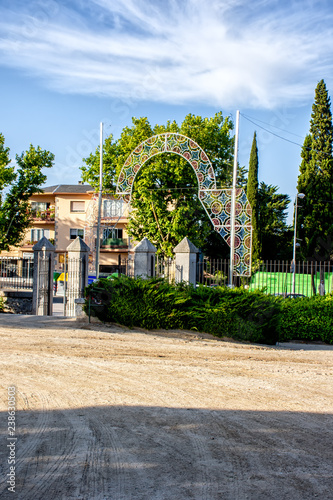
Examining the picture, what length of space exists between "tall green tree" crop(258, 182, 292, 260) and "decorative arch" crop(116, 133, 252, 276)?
2508cm

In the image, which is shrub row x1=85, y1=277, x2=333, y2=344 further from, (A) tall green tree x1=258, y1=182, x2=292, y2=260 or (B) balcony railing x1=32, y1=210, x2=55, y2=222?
(B) balcony railing x1=32, y1=210, x2=55, y2=222

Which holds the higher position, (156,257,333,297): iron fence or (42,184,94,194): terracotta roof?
(42,184,94,194): terracotta roof

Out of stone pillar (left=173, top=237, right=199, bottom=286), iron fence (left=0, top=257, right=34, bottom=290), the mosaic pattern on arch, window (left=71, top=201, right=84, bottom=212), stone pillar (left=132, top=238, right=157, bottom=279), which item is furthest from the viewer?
window (left=71, top=201, right=84, bottom=212)

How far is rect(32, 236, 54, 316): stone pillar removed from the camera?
16.1 meters

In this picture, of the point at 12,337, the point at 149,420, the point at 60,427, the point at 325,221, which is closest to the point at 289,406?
the point at 149,420

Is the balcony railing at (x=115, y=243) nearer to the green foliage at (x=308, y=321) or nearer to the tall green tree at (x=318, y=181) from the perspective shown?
the tall green tree at (x=318, y=181)

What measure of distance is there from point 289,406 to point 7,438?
11.5 feet

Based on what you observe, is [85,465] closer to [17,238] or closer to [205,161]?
[205,161]

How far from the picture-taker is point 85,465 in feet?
13.4

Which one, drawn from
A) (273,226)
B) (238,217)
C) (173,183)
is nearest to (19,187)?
(173,183)

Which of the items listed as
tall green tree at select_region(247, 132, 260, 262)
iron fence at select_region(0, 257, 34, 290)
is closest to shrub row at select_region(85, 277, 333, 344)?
iron fence at select_region(0, 257, 34, 290)

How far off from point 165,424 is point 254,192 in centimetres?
3530

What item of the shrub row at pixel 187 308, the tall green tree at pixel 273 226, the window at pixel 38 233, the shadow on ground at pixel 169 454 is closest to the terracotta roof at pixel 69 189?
the window at pixel 38 233

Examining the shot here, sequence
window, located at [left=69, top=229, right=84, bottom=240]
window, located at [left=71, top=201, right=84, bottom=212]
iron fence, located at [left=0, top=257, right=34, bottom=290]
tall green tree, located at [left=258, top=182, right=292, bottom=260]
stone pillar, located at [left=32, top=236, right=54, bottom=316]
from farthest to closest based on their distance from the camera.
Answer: window, located at [left=71, top=201, right=84, bottom=212], window, located at [left=69, top=229, right=84, bottom=240], tall green tree, located at [left=258, top=182, right=292, bottom=260], iron fence, located at [left=0, top=257, right=34, bottom=290], stone pillar, located at [left=32, top=236, right=54, bottom=316]
